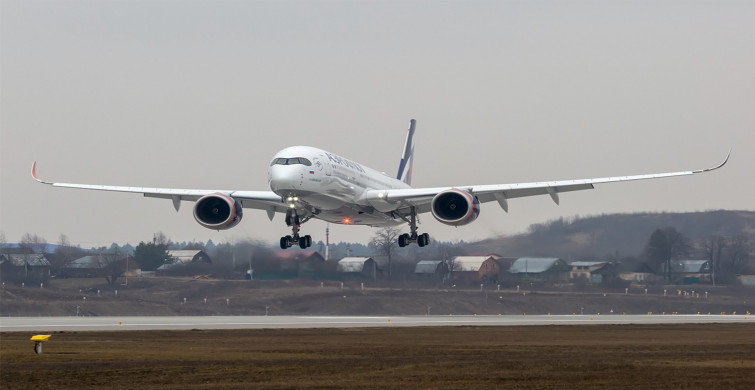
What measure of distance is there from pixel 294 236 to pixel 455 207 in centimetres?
1000

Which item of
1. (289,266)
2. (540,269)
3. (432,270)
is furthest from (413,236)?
(432,270)

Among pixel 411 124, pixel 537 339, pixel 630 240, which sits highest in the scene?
pixel 411 124

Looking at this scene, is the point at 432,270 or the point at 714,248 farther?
the point at 432,270

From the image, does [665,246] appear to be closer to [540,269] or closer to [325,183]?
[540,269]

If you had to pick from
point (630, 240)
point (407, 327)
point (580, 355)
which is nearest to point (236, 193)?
point (407, 327)

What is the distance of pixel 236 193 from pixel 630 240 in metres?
53.5

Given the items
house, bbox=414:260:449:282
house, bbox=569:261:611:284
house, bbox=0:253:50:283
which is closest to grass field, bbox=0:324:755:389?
house, bbox=569:261:611:284

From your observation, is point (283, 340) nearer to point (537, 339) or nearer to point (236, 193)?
point (236, 193)

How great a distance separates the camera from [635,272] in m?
108

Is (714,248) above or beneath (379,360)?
above

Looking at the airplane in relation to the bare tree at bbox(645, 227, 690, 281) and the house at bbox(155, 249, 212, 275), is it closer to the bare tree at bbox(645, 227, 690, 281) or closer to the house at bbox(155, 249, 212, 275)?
the house at bbox(155, 249, 212, 275)

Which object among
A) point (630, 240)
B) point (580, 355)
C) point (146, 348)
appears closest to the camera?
point (580, 355)

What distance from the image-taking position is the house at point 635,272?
10719cm

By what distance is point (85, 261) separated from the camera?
119438mm
